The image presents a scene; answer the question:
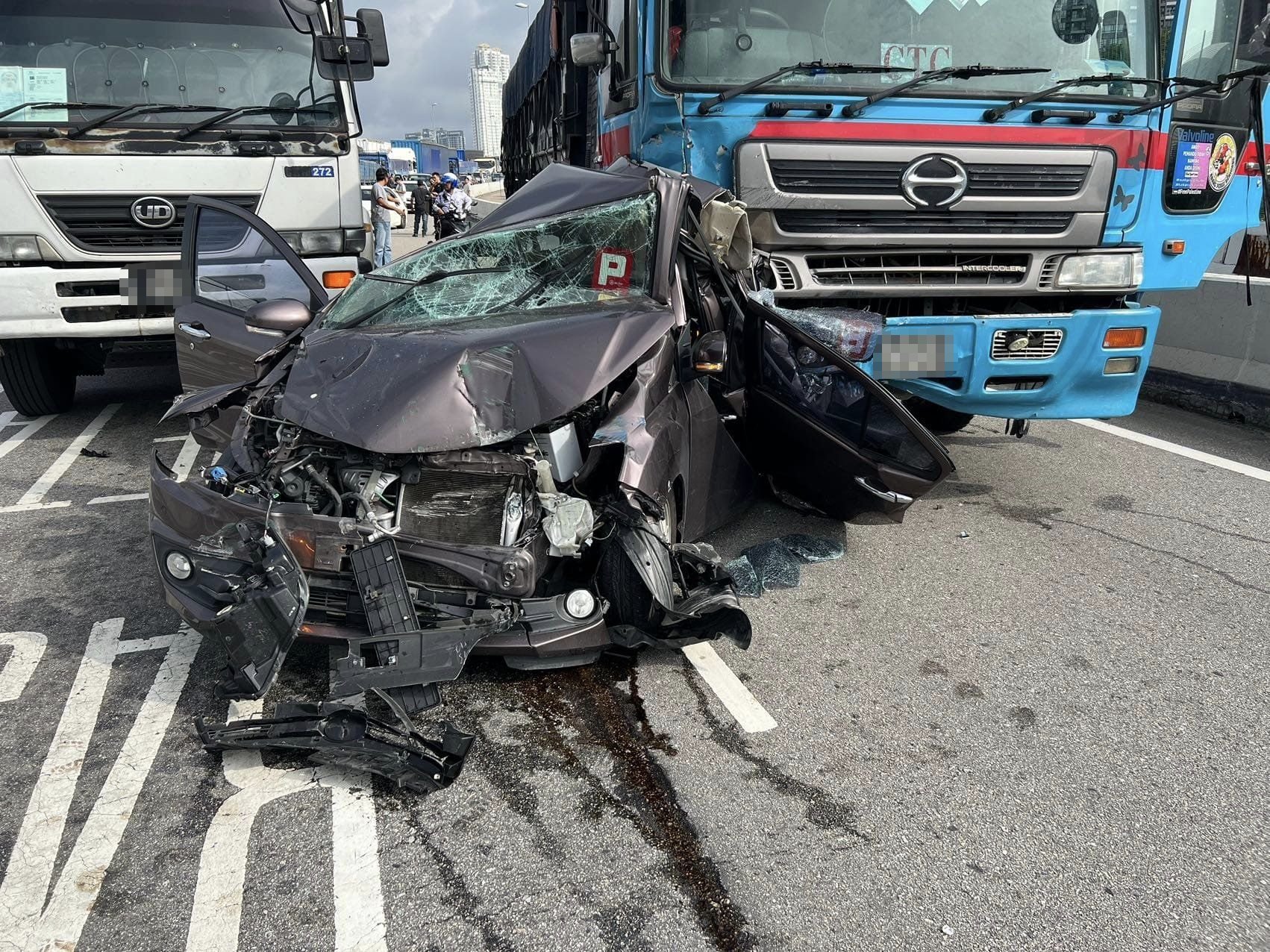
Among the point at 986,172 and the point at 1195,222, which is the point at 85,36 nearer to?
the point at 986,172

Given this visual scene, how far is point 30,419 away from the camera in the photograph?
23.2ft

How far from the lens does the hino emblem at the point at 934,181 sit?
465 cm

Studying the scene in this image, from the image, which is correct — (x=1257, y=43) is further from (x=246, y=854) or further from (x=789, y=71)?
(x=246, y=854)

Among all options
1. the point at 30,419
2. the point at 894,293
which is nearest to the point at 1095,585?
the point at 894,293

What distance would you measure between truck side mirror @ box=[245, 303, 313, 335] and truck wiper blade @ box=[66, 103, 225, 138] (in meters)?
2.74

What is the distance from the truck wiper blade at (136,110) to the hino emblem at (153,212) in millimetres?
502

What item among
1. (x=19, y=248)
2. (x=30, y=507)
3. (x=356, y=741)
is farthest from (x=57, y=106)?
(x=356, y=741)

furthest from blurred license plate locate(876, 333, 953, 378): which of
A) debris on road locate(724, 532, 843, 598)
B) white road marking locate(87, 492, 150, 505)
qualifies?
white road marking locate(87, 492, 150, 505)

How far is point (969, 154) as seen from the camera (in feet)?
15.3

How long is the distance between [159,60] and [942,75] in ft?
16.3

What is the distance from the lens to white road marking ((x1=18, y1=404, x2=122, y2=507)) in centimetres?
527

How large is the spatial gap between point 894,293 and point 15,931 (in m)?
4.31

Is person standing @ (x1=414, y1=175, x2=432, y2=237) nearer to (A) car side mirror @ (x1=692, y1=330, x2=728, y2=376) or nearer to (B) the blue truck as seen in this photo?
(B) the blue truck

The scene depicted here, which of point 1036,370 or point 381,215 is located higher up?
point 381,215
